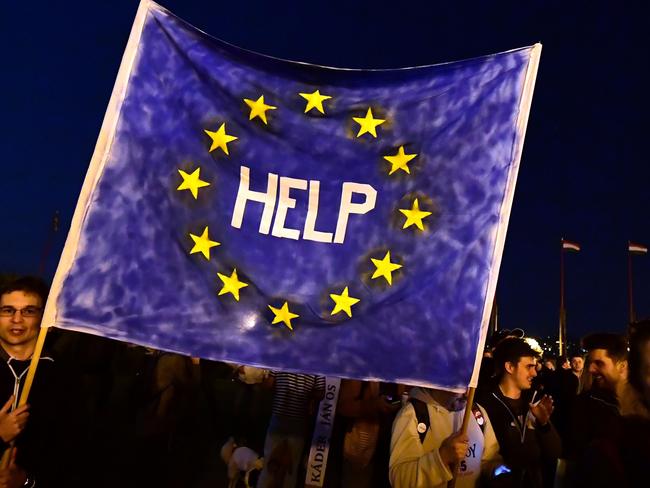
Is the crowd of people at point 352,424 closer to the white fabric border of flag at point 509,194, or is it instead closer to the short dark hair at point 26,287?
the short dark hair at point 26,287

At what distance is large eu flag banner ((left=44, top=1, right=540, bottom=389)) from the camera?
342 centimetres

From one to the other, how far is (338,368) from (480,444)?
4.18ft

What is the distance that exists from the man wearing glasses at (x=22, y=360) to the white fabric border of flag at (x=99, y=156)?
0.48 m

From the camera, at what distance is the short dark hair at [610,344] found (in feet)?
16.9

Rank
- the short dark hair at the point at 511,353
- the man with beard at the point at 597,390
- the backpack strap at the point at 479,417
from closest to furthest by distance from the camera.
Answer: the backpack strap at the point at 479,417 < the man with beard at the point at 597,390 < the short dark hair at the point at 511,353

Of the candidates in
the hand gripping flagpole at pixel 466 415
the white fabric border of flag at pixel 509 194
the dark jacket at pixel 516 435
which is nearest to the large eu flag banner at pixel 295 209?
the white fabric border of flag at pixel 509 194

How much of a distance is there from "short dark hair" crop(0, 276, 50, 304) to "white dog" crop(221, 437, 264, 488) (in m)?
3.30

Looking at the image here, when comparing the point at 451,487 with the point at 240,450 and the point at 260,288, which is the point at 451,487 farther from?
the point at 240,450

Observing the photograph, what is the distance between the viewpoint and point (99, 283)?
3.38 meters

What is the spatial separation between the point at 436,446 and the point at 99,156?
2.68m

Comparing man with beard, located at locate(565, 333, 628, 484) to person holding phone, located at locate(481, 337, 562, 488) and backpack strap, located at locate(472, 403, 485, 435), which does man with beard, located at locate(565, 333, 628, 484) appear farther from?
backpack strap, located at locate(472, 403, 485, 435)

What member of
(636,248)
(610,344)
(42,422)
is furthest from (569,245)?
(42,422)

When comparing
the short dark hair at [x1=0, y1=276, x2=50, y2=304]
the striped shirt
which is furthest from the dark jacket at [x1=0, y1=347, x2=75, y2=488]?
the striped shirt

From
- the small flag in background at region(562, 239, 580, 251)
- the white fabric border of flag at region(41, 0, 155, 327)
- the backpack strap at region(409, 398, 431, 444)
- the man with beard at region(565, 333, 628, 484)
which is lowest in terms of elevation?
the backpack strap at region(409, 398, 431, 444)
